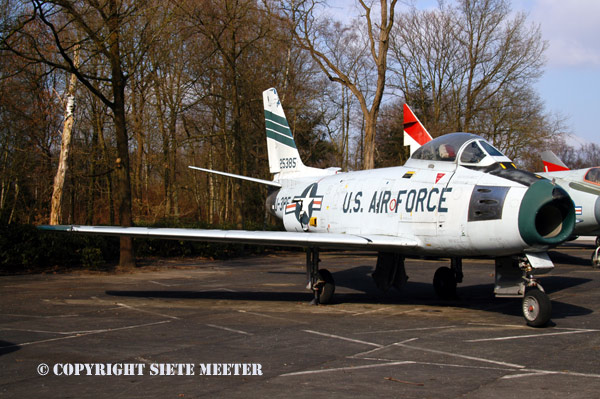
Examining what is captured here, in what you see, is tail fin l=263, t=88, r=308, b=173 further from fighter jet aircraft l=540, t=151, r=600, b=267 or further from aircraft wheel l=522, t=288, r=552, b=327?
aircraft wheel l=522, t=288, r=552, b=327

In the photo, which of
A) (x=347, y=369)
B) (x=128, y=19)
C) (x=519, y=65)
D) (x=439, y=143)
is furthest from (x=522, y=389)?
(x=519, y=65)

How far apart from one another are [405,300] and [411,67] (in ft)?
113

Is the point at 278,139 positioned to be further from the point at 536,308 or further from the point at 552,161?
the point at 552,161

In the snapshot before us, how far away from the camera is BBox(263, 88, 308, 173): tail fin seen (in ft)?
54.7

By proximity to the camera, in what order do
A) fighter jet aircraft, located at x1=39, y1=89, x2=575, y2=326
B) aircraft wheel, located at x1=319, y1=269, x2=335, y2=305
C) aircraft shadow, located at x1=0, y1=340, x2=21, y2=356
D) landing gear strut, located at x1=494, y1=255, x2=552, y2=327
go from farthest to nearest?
aircraft wheel, located at x1=319, y1=269, x2=335, y2=305, fighter jet aircraft, located at x1=39, y1=89, x2=575, y2=326, landing gear strut, located at x1=494, y1=255, x2=552, y2=327, aircraft shadow, located at x1=0, y1=340, x2=21, y2=356

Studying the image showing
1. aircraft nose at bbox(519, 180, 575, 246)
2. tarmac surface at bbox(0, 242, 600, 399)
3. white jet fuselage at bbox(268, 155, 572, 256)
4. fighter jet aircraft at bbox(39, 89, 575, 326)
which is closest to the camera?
tarmac surface at bbox(0, 242, 600, 399)

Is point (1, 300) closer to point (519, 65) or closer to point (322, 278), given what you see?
point (322, 278)

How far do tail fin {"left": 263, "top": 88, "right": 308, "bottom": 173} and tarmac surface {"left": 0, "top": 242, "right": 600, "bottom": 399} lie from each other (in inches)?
171

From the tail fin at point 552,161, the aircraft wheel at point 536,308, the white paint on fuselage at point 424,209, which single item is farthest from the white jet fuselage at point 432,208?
the tail fin at point 552,161

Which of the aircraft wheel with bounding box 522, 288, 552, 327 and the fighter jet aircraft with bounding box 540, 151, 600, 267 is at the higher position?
the fighter jet aircraft with bounding box 540, 151, 600, 267

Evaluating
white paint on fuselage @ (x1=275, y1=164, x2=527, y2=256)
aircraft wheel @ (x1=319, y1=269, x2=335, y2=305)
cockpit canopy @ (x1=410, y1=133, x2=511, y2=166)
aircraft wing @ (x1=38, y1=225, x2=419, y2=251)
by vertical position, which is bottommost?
aircraft wheel @ (x1=319, y1=269, x2=335, y2=305)

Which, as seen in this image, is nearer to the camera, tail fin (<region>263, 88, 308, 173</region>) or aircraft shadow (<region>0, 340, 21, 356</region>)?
aircraft shadow (<region>0, 340, 21, 356</region>)

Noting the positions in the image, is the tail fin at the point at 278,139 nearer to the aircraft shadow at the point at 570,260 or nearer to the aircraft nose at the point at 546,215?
the aircraft nose at the point at 546,215

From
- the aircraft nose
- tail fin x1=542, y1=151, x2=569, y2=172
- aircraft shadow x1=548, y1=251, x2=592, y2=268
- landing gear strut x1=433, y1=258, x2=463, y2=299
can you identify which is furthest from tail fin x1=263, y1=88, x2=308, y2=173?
tail fin x1=542, y1=151, x2=569, y2=172
